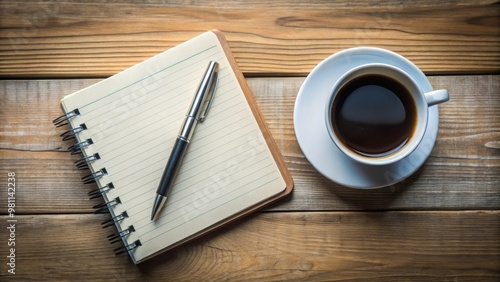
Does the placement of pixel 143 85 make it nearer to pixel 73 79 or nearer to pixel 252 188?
pixel 73 79

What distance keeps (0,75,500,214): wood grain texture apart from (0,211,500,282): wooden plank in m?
0.02

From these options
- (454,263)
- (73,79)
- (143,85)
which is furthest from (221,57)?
(454,263)

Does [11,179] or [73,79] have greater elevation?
[73,79]

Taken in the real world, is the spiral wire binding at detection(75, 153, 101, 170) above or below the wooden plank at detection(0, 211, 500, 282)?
above

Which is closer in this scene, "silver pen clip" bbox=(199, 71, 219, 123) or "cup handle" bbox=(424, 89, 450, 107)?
"cup handle" bbox=(424, 89, 450, 107)

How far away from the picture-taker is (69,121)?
0.77 m

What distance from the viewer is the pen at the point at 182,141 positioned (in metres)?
0.75

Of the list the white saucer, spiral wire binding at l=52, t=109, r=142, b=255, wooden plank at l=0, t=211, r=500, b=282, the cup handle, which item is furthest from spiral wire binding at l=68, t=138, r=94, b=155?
the cup handle

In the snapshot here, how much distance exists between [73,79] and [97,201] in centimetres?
22

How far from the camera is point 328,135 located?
74 cm

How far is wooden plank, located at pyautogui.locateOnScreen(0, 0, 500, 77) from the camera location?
79 centimetres

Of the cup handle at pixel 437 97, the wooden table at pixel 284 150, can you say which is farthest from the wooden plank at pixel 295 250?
the cup handle at pixel 437 97

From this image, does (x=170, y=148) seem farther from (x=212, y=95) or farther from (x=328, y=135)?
(x=328, y=135)

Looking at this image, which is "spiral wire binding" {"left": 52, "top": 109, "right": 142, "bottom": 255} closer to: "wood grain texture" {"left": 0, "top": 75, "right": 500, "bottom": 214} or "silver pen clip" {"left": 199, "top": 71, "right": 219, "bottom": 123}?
"wood grain texture" {"left": 0, "top": 75, "right": 500, "bottom": 214}
